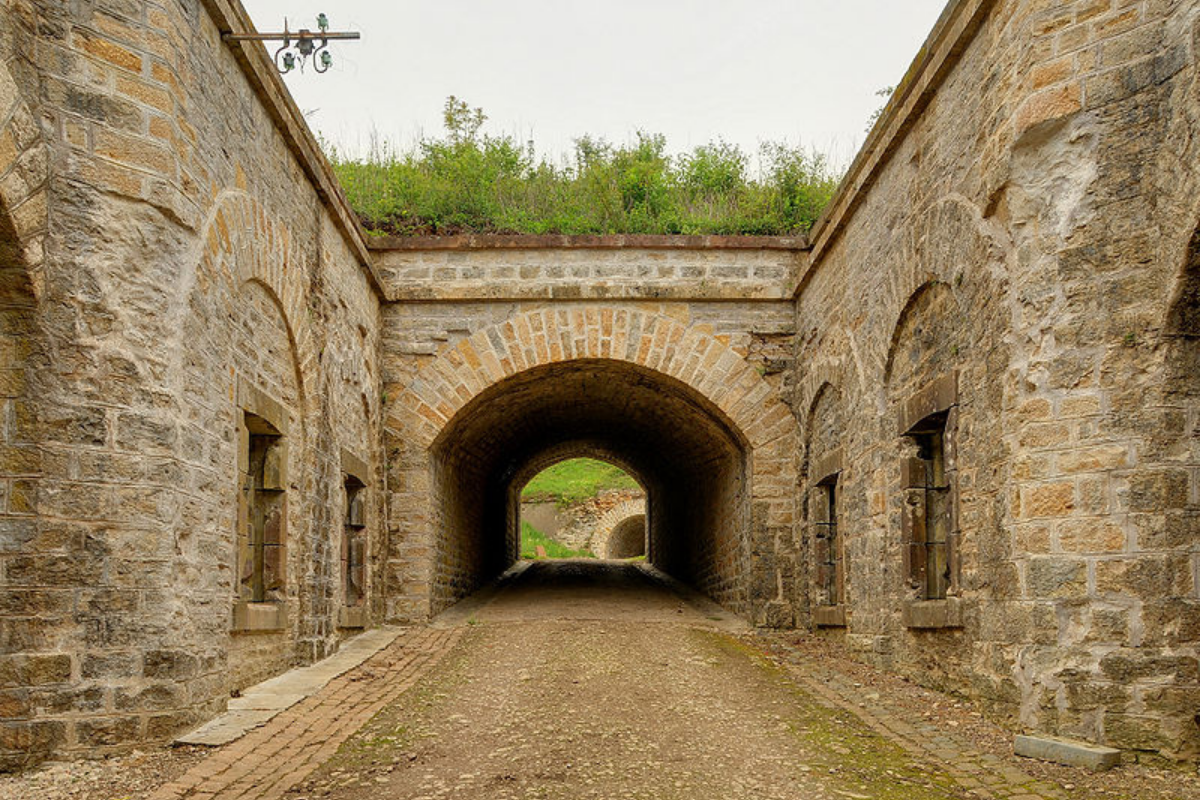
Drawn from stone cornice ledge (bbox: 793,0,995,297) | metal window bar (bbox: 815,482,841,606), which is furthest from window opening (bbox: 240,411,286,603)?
metal window bar (bbox: 815,482,841,606)

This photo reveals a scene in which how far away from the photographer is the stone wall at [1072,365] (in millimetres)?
5012

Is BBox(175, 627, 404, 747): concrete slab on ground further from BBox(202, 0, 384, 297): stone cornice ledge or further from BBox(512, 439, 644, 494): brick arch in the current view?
BBox(512, 439, 644, 494): brick arch

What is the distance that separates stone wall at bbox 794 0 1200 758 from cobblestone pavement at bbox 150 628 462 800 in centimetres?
376

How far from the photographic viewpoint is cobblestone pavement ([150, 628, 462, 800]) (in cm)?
485

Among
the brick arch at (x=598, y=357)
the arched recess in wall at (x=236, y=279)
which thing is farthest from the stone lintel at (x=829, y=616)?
the arched recess in wall at (x=236, y=279)

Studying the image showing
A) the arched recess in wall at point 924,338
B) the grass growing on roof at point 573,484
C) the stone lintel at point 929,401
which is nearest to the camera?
the stone lintel at point 929,401

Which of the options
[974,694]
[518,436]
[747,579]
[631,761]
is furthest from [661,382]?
[631,761]

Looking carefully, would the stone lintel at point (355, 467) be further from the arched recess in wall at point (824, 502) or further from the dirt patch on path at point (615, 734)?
the arched recess in wall at point (824, 502)

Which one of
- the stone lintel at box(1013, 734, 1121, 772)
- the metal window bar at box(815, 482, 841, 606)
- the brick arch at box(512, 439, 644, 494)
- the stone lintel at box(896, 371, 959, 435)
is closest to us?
the stone lintel at box(1013, 734, 1121, 772)

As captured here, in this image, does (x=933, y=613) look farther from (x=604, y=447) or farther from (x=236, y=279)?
(x=604, y=447)

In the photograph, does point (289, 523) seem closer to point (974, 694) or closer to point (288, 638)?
point (288, 638)

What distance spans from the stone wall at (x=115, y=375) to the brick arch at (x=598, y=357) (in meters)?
4.83

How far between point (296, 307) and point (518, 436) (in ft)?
26.7

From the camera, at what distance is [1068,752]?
5.06 metres
